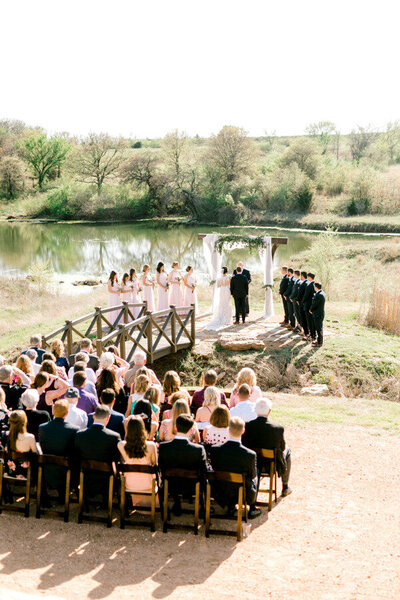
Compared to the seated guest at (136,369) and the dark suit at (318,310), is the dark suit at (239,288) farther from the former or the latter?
the seated guest at (136,369)

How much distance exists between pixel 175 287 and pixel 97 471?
10.8 meters

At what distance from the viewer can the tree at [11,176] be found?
6338 cm

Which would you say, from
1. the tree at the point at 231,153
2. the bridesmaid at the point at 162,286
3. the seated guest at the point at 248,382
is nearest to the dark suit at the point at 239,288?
the bridesmaid at the point at 162,286

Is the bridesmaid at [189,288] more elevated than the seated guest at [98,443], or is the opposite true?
the bridesmaid at [189,288]

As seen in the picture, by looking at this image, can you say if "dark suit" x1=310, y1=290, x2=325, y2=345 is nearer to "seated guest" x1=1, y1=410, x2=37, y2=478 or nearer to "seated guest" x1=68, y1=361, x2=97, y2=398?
"seated guest" x1=68, y1=361, x2=97, y2=398

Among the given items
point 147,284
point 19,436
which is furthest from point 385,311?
point 19,436

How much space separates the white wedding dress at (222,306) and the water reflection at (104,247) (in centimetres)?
1429

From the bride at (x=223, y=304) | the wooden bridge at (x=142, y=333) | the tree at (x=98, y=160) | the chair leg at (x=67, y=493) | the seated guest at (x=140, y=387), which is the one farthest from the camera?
the tree at (x=98, y=160)

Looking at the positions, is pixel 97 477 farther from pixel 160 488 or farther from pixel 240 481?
pixel 240 481

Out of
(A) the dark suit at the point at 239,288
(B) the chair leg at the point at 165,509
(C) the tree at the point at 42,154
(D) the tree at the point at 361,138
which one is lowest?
(B) the chair leg at the point at 165,509

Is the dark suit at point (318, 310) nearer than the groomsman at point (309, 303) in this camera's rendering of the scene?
Yes

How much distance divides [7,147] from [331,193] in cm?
4179

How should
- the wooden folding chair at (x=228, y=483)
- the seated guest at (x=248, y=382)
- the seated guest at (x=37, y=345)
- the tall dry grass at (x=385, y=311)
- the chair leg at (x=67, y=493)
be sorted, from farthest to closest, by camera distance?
the tall dry grass at (x=385, y=311)
the seated guest at (x=37, y=345)
the seated guest at (x=248, y=382)
the chair leg at (x=67, y=493)
the wooden folding chair at (x=228, y=483)

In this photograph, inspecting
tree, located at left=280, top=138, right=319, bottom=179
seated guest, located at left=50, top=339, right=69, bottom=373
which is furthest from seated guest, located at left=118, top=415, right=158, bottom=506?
tree, located at left=280, top=138, right=319, bottom=179
